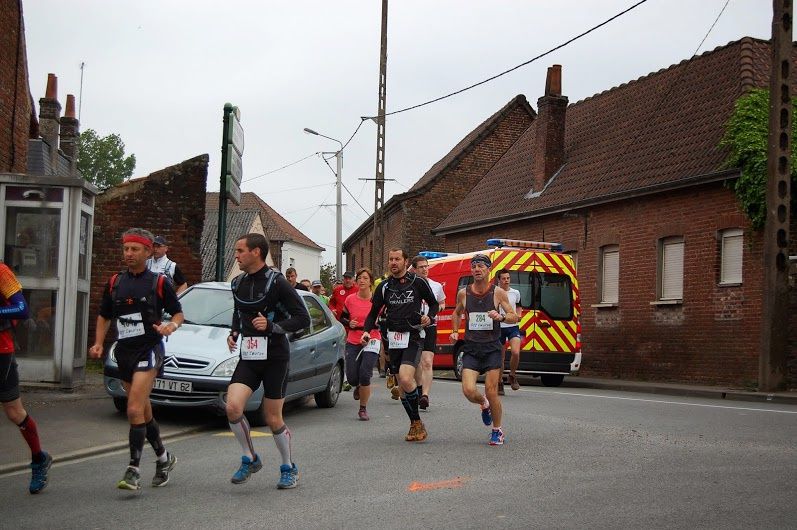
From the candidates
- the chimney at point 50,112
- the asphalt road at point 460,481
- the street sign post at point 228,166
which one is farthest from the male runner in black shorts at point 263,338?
the chimney at point 50,112

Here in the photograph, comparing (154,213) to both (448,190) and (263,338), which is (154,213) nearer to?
(263,338)

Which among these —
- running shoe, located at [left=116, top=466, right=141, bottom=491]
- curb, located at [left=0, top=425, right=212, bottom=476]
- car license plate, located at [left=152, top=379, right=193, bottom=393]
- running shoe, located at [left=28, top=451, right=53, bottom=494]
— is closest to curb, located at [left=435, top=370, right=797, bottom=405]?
car license plate, located at [left=152, top=379, right=193, bottom=393]

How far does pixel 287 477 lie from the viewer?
26.5 feet

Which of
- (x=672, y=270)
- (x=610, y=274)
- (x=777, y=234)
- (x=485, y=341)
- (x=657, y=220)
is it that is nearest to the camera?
(x=485, y=341)

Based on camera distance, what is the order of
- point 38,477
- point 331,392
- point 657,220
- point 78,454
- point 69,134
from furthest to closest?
point 69,134
point 657,220
point 331,392
point 78,454
point 38,477

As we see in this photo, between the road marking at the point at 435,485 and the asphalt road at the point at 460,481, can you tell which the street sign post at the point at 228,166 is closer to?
the asphalt road at the point at 460,481

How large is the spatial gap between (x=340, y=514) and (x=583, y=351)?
2246 cm

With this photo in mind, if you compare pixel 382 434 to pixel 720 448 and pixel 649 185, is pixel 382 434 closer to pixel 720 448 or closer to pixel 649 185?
pixel 720 448

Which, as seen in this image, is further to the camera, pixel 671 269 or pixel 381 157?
pixel 381 157

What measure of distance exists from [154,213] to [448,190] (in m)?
28.1

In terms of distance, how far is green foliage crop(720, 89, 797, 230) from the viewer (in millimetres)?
22312

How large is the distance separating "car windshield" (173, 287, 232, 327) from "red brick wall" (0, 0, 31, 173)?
5747 mm

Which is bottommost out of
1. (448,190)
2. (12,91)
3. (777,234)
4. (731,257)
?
(731,257)

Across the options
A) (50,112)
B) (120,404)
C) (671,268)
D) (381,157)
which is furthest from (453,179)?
(120,404)
